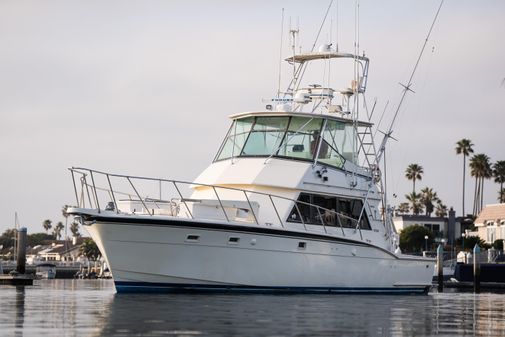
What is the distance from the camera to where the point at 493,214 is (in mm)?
72250

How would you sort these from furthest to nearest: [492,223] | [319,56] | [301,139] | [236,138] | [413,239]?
1. [413,239]
2. [492,223]
3. [319,56]
4. [236,138]
5. [301,139]

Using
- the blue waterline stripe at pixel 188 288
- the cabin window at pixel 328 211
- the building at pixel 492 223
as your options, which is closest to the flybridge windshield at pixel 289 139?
the cabin window at pixel 328 211

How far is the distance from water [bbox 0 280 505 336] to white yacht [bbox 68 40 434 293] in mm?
1140

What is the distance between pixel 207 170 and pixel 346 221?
4.03 metres

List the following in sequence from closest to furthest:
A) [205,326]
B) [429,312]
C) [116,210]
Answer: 1. [205,326]
2. [429,312]
3. [116,210]

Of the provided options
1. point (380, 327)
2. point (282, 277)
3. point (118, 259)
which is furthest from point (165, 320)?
point (282, 277)

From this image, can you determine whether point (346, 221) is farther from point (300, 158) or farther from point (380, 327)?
point (380, 327)

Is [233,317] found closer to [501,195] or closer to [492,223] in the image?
[492,223]

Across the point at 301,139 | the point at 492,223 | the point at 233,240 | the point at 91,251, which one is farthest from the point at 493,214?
the point at 91,251

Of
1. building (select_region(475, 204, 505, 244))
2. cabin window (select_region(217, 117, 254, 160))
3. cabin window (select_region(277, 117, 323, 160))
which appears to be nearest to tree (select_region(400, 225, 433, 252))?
building (select_region(475, 204, 505, 244))

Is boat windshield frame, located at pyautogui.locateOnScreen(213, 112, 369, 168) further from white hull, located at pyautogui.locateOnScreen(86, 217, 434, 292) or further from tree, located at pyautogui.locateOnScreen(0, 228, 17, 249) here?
tree, located at pyautogui.locateOnScreen(0, 228, 17, 249)

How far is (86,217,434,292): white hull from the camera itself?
22.0m

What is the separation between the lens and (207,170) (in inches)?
1061

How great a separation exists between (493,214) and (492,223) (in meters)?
0.70
